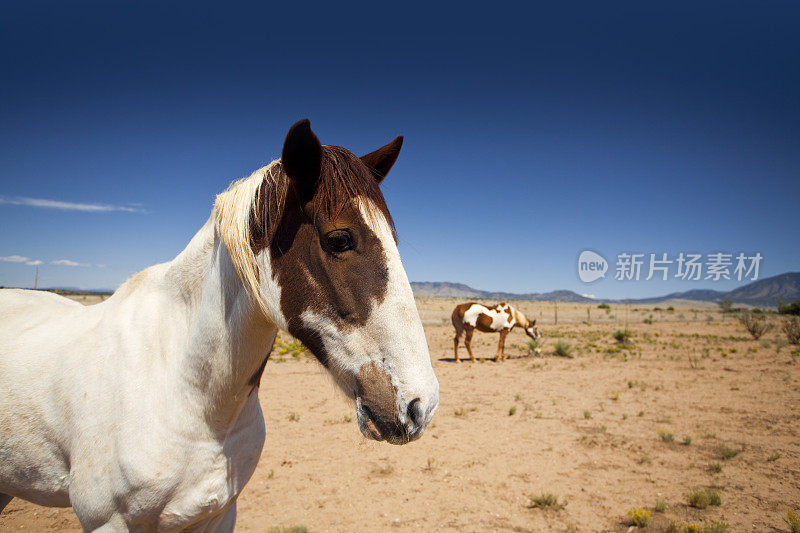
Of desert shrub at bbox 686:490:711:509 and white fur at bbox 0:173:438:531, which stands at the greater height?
white fur at bbox 0:173:438:531

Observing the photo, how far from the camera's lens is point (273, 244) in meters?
1.42

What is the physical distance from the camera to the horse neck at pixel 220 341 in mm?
1557

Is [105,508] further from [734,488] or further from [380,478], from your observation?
[734,488]

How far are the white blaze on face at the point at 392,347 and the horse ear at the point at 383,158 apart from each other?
41 centimetres

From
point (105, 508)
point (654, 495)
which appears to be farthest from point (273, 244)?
point (654, 495)

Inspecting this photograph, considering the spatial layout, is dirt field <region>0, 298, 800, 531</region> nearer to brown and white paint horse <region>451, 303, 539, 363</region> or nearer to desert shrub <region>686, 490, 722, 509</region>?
desert shrub <region>686, 490, 722, 509</region>

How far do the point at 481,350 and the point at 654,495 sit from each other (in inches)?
513

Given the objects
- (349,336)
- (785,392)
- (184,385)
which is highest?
(349,336)

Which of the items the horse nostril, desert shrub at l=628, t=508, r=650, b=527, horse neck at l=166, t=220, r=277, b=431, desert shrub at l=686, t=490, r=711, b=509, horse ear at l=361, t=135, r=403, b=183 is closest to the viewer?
the horse nostril

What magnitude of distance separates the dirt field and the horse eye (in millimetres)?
552

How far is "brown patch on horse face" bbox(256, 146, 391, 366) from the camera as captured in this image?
1336 millimetres

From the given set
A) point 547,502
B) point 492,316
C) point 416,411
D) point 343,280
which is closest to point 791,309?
point 492,316

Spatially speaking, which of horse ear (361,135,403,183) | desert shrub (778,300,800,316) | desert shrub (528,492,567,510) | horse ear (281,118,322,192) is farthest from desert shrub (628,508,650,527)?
desert shrub (778,300,800,316)

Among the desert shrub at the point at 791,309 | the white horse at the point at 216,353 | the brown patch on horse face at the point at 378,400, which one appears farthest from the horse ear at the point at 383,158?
the desert shrub at the point at 791,309
